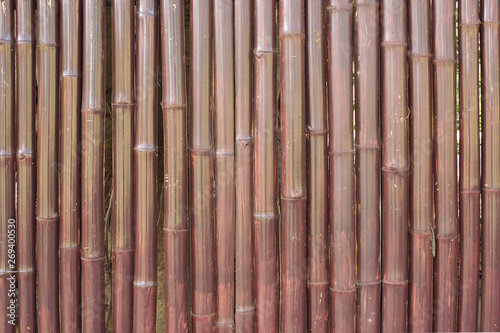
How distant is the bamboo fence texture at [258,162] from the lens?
1.22 meters

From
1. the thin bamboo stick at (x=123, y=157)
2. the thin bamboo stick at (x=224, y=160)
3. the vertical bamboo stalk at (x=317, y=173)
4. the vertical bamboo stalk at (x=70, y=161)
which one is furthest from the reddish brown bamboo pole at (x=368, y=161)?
the vertical bamboo stalk at (x=70, y=161)

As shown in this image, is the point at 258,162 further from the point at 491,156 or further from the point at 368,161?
the point at 491,156

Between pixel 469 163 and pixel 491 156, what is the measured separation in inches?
2.7

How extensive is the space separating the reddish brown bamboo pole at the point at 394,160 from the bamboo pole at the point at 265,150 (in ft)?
1.12

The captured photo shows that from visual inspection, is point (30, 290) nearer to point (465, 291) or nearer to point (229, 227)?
point (229, 227)

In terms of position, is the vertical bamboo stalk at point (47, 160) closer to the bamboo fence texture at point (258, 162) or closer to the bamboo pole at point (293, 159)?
the bamboo fence texture at point (258, 162)

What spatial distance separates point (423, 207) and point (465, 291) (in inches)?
12.1

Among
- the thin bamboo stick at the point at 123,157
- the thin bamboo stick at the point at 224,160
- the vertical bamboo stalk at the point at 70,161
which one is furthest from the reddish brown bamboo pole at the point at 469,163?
the vertical bamboo stalk at the point at 70,161

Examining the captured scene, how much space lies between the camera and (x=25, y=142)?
125cm

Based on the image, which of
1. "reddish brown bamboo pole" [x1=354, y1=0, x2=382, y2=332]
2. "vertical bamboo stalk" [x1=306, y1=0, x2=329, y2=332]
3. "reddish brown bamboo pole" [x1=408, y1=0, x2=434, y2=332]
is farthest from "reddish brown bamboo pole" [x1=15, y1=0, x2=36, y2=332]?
"reddish brown bamboo pole" [x1=408, y1=0, x2=434, y2=332]

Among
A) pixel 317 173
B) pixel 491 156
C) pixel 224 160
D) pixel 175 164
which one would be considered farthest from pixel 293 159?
pixel 491 156

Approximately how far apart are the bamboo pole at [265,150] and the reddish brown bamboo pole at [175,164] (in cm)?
23

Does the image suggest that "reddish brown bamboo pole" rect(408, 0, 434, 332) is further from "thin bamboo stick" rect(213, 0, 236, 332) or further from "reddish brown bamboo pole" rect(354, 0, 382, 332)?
"thin bamboo stick" rect(213, 0, 236, 332)

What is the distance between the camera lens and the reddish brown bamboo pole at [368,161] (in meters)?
1.21
